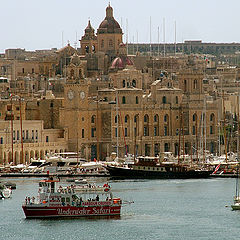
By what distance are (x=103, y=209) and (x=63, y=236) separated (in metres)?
6.79

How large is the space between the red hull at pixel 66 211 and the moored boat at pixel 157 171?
32549 mm

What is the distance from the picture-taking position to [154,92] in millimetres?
162000

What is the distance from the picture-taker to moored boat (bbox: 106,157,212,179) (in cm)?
13975

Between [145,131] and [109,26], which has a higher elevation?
[109,26]

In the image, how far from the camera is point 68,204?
10750cm

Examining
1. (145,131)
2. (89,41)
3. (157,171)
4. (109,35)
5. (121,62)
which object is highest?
(109,35)

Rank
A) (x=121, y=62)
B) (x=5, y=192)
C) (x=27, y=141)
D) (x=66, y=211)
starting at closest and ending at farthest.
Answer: (x=66, y=211)
(x=5, y=192)
(x=27, y=141)
(x=121, y=62)

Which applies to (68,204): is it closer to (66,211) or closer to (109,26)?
(66,211)

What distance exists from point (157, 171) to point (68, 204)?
3302 centimetres

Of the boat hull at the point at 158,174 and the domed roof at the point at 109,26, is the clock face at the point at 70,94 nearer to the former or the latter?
the boat hull at the point at 158,174

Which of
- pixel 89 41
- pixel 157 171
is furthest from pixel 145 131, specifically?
pixel 89 41

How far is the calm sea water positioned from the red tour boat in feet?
2.48

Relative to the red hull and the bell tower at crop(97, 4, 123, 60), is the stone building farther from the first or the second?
the red hull

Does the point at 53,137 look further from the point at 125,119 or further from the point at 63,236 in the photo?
the point at 63,236
